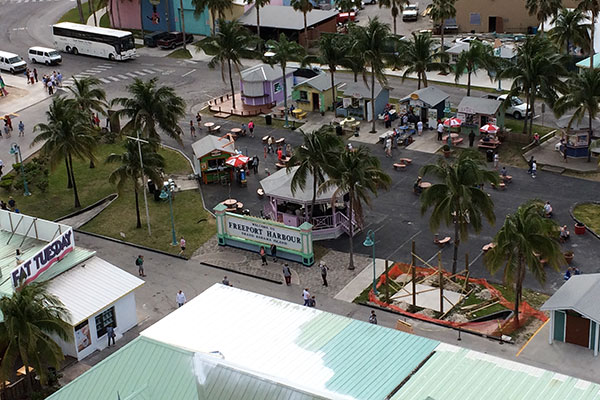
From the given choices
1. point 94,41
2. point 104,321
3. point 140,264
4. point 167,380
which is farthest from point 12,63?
A: point 167,380

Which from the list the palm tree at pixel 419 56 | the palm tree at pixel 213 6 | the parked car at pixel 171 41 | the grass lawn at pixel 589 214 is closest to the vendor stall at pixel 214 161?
the palm tree at pixel 419 56

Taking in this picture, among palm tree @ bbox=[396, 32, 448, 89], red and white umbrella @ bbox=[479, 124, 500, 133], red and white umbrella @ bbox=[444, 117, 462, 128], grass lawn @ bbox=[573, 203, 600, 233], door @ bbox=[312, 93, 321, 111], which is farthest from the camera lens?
door @ bbox=[312, 93, 321, 111]

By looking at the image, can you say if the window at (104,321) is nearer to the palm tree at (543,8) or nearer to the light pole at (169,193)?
the light pole at (169,193)

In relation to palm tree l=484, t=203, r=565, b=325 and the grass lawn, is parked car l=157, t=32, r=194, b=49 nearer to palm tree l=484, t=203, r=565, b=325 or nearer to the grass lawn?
the grass lawn

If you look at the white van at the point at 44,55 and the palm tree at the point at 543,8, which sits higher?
the palm tree at the point at 543,8

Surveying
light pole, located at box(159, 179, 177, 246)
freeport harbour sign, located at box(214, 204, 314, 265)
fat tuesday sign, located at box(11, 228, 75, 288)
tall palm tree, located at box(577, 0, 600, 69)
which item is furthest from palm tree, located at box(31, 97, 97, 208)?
tall palm tree, located at box(577, 0, 600, 69)

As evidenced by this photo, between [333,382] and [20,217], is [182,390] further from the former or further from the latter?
[20,217]

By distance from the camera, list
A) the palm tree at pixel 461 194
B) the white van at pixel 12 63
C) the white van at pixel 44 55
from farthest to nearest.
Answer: the white van at pixel 44 55, the white van at pixel 12 63, the palm tree at pixel 461 194
